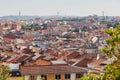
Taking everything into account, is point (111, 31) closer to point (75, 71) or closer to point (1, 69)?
point (1, 69)

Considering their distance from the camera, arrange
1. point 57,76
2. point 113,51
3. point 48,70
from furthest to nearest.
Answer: point 57,76 < point 48,70 < point 113,51

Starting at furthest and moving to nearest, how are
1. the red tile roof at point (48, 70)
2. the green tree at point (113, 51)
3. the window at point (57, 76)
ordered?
the window at point (57, 76) → the red tile roof at point (48, 70) → the green tree at point (113, 51)

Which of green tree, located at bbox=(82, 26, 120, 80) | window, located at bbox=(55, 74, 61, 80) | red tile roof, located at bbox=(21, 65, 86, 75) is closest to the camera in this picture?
green tree, located at bbox=(82, 26, 120, 80)

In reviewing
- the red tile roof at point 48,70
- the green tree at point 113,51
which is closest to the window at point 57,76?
the red tile roof at point 48,70

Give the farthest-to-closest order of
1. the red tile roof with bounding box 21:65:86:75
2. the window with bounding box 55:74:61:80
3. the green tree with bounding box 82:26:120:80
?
the window with bounding box 55:74:61:80 → the red tile roof with bounding box 21:65:86:75 → the green tree with bounding box 82:26:120:80

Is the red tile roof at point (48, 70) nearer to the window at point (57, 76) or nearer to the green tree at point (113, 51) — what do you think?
the window at point (57, 76)

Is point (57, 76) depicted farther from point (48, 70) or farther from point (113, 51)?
point (113, 51)

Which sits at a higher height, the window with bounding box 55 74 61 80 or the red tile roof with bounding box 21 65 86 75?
the red tile roof with bounding box 21 65 86 75

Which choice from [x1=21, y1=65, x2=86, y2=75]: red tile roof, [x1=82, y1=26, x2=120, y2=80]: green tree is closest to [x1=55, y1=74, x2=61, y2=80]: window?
[x1=21, y1=65, x2=86, y2=75]: red tile roof

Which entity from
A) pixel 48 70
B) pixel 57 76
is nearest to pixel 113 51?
pixel 48 70

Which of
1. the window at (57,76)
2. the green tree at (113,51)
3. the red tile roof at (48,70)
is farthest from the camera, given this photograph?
the window at (57,76)

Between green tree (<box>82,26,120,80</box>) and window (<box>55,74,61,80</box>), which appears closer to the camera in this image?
green tree (<box>82,26,120,80</box>)

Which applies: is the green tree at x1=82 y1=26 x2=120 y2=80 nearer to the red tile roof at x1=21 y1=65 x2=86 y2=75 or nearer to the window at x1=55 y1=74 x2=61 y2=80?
the red tile roof at x1=21 y1=65 x2=86 y2=75
